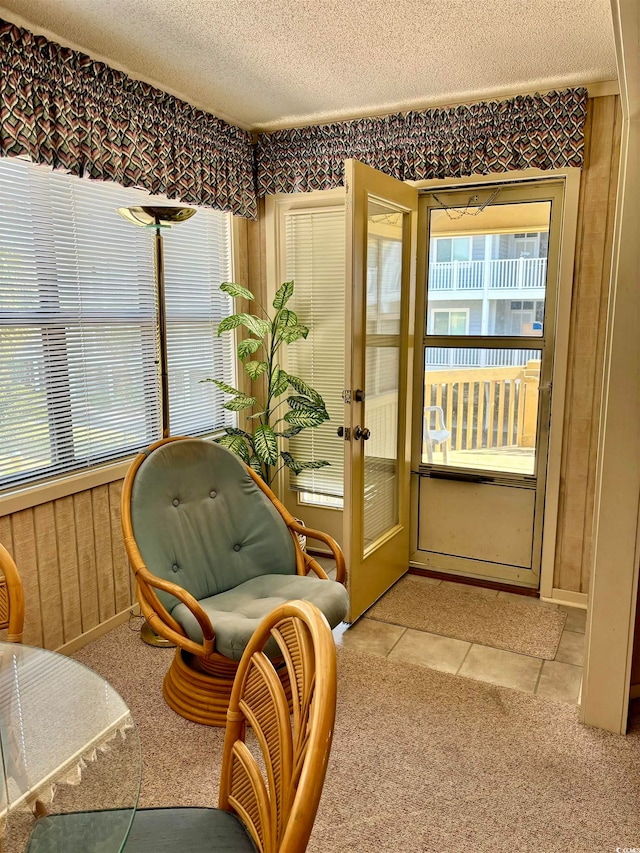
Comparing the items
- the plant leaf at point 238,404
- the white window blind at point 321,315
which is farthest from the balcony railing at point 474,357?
the plant leaf at point 238,404

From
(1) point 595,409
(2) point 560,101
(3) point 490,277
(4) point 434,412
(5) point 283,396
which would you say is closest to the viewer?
(2) point 560,101

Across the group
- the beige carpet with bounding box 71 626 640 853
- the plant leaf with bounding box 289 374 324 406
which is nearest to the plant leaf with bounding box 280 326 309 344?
the plant leaf with bounding box 289 374 324 406

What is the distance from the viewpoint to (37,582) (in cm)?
258

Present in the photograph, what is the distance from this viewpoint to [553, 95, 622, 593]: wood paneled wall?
2.96m

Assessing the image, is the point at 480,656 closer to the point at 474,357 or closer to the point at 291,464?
the point at 291,464

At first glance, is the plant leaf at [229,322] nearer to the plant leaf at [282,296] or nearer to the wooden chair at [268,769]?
the plant leaf at [282,296]

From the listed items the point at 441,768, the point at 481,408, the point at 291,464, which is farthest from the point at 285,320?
the point at 441,768

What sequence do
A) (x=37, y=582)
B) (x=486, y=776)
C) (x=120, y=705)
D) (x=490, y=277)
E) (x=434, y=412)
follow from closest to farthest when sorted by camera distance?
(x=120, y=705)
(x=486, y=776)
(x=37, y=582)
(x=490, y=277)
(x=434, y=412)

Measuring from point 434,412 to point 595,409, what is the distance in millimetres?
860

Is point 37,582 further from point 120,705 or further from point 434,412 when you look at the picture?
point 434,412

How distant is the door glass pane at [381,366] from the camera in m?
3.02

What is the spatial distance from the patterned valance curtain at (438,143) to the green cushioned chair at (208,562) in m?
1.79

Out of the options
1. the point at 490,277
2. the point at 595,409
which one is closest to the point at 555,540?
the point at 595,409

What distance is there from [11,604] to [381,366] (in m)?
1.99
